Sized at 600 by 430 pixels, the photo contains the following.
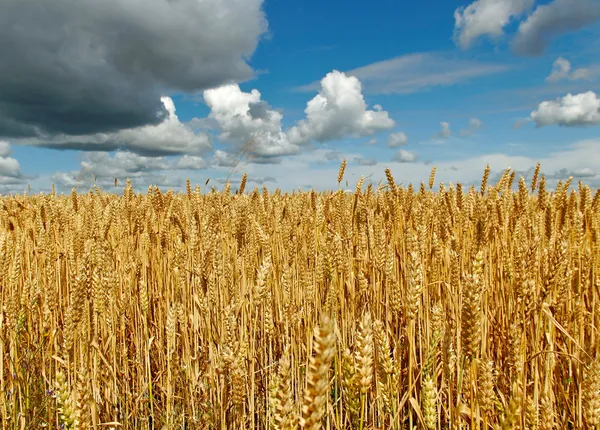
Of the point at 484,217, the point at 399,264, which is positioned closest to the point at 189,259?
the point at 399,264

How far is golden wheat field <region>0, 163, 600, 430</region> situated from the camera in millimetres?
1105

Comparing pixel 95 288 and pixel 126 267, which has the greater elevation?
pixel 95 288

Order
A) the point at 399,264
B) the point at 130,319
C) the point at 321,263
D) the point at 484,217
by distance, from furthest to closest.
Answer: the point at 399,264, the point at 130,319, the point at 484,217, the point at 321,263

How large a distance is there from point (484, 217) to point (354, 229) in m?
1.19

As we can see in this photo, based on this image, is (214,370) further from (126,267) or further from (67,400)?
(126,267)

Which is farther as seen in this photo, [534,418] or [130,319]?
[130,319]

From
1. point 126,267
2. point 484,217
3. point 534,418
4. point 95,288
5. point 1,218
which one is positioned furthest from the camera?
point 1,218

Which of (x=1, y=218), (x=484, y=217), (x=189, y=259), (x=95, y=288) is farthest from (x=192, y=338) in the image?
(x=1, y=218)

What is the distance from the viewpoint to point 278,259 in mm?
2963

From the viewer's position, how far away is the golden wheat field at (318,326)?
1.11 m

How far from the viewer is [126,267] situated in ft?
9.35

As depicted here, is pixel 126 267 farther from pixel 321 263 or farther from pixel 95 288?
pixel 321 263

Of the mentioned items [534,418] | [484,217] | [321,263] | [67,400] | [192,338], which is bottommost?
[192,338]

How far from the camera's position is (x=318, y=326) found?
3.53ft
